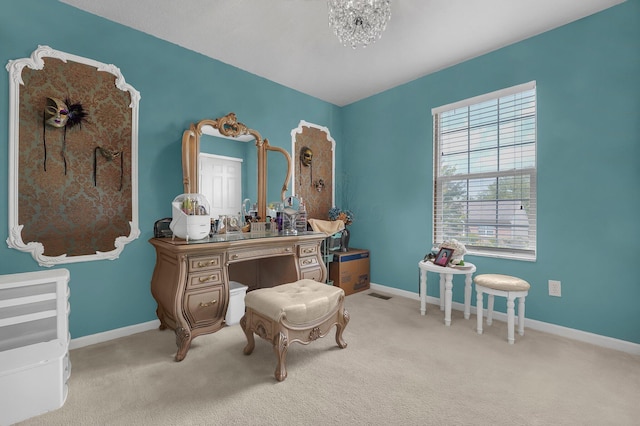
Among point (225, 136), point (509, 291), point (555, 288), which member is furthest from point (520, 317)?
point (225, 136)

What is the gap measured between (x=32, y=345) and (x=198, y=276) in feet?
3.12

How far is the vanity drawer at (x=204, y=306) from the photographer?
2.13m

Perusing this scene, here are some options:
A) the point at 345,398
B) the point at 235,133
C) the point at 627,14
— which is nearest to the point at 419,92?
the point at 627,14

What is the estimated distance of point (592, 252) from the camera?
235cm

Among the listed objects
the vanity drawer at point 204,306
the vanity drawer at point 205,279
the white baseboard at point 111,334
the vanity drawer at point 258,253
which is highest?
the vanity drawer at point 258,253

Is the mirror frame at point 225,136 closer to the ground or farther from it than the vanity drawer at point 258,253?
farther from it

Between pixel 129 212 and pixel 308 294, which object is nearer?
pixel 308 294

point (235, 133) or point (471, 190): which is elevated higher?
point (235, 133)

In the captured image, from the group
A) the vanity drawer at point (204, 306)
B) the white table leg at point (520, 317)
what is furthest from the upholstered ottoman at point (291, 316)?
the white table leg at point (520, 317)

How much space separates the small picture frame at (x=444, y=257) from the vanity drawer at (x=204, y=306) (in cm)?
203

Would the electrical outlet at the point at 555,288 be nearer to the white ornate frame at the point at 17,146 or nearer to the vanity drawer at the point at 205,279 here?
the vanity drawer at the point at 205,279

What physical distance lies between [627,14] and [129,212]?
427 centimetres

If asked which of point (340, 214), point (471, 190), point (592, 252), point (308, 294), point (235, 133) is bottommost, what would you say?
point (308, 294)

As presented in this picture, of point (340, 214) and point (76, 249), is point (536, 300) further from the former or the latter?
point (76, 249)
